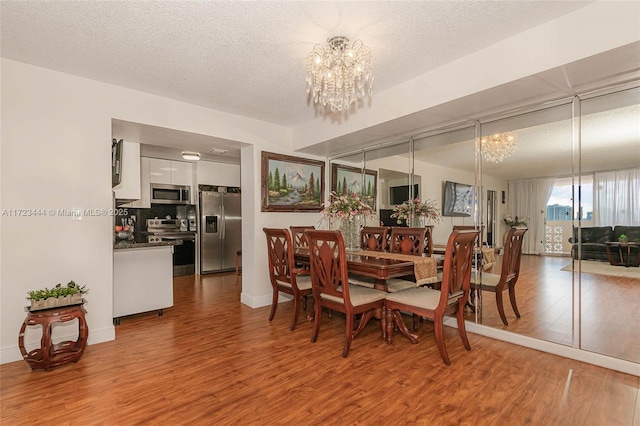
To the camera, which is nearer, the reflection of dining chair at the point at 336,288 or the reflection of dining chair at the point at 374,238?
the reflection of dining chair at the point at 336,288

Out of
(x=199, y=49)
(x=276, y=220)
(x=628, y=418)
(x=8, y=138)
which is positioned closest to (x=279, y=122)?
(x=276, y=220)

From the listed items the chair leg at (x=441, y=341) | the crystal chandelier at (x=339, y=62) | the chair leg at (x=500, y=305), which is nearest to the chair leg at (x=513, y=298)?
the chair leg at (x=500, y=305)

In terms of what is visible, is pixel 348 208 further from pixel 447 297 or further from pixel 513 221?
pixel 513 221

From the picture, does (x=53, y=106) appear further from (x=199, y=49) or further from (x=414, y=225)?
(x=414, y=225)

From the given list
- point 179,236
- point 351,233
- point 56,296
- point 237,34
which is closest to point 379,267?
point 351,233

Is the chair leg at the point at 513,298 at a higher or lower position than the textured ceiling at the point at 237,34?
lower

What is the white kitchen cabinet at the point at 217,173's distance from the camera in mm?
6480

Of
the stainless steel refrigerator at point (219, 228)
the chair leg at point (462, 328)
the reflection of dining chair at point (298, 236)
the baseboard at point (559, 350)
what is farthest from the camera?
the stainless steel refrigerator at point (219, 228)

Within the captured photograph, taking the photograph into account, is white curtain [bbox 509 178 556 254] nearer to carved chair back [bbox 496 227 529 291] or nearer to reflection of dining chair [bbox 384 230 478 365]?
carved chair back [bbox 496 227 529 291]

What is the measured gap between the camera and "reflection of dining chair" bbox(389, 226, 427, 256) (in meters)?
3.30

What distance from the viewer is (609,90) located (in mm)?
2355

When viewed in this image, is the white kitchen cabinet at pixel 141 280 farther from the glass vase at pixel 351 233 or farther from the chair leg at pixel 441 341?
the chair leg at pixel 441 341

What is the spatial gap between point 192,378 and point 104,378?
0.65m

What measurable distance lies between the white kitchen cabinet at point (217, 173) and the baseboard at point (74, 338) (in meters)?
3.94
